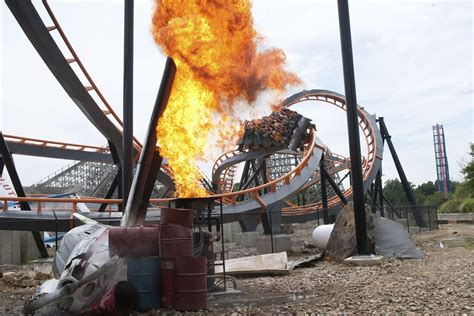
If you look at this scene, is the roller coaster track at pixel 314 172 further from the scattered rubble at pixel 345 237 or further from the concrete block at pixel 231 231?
the scattered rubble at pixel 345 237

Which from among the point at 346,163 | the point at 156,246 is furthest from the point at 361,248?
the point at 346,163

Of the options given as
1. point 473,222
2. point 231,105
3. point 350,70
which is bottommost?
point 473,222

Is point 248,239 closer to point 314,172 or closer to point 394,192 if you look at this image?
point 314,172

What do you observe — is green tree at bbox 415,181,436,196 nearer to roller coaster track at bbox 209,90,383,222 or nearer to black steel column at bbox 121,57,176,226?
roller coaster track at bbox 209,90,383,222

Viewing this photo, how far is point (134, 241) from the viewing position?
20.1 ft

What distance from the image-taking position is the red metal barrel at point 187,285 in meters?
6.03

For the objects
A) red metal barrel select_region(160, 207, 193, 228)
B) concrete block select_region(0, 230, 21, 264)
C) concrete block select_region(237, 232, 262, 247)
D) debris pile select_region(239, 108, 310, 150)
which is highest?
debris pile select_region(239, 108, 310, 150)

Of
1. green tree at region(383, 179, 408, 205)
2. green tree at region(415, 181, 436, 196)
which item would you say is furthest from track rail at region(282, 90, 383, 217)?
green tree at region(415, 181, 436, 196)

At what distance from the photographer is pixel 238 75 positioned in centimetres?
861

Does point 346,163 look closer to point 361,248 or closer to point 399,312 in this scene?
point 361,248

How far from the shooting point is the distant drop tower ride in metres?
79.1

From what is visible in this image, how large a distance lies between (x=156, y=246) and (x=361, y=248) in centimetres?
658

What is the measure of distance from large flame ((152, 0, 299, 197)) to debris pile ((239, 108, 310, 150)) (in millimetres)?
12997

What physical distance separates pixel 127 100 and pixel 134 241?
8004 millimetres
